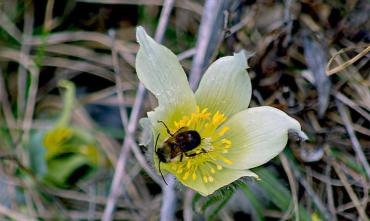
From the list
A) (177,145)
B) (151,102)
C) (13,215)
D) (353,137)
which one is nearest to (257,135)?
(177,145)

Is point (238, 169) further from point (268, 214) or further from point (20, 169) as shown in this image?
point (20, 169)

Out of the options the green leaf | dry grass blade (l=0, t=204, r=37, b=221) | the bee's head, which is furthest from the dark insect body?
dry grass blade (l=0, t=204, r=37, b=221)

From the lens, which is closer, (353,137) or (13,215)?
(353,137)

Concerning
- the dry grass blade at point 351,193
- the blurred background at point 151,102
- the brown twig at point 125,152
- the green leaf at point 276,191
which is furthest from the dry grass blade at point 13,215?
the dry grass blade at point 351,193

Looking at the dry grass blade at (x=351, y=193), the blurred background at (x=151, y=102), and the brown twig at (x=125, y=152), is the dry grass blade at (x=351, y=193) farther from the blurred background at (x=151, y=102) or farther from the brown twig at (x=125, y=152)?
the brown twig at (x=125, y=152)

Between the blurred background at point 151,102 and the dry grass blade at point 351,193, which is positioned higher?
the blurred background at point 151,102

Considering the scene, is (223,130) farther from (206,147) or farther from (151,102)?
(151,102)
